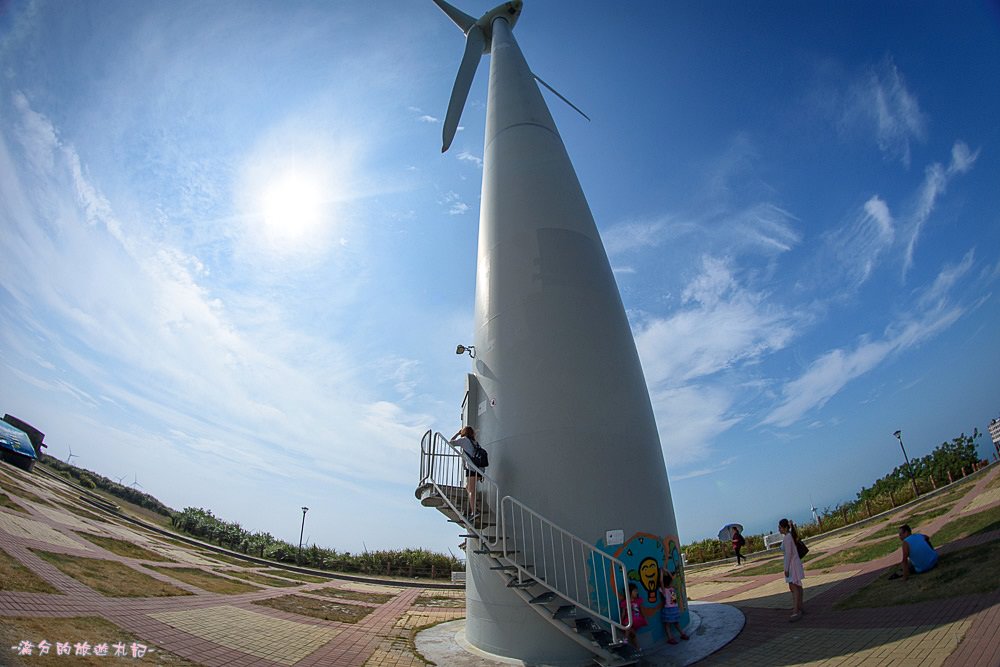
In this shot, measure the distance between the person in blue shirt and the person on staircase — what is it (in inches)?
321

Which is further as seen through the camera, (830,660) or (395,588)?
(395,588)

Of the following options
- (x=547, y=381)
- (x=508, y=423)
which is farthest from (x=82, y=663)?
(x=547, y=381)

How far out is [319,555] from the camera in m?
23.9

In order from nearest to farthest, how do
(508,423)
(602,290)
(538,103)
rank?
1. (508,423)
2. (602,290)
3. (538,103)

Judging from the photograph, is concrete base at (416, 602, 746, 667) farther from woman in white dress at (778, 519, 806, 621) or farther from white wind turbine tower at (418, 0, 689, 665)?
woman in white dress at (778, 519, 806, 621)

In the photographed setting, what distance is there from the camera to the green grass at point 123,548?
1347cm

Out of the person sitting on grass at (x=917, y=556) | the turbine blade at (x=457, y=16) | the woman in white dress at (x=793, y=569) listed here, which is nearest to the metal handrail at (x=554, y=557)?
the woman in white dress at (x=793, y=569)

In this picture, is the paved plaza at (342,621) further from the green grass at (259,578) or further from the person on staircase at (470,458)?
the person on staircase at (470,458)

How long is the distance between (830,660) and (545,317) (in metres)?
6.47

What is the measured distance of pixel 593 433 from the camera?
7.75 meters

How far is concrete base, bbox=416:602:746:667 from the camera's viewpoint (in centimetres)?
657

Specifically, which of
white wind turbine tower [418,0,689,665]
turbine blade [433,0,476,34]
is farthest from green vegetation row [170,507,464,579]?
turbine blade [433,0,476,34]

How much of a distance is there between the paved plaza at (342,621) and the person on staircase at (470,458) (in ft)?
8.20

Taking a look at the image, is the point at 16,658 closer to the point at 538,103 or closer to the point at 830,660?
the point at 830,660
